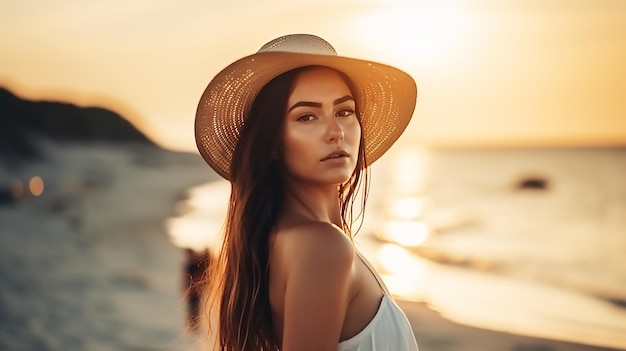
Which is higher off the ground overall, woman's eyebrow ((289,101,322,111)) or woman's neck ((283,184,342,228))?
woman's eyebrow ((289,101,322,111))

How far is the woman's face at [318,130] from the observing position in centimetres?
228

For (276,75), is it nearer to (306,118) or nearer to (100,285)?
(306,118)

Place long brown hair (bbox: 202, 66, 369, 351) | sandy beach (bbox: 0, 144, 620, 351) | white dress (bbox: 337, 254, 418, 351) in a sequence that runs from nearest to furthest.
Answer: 1. white dress (bbox: 337, 254, 418, 351)
2. long brown hair (bbox: 202, 66, 369, 351)
3. sandy beach (bbox: 0, 144, 620, 351)

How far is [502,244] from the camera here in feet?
65.5

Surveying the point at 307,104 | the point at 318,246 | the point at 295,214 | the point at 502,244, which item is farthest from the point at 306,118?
the point at 502,244

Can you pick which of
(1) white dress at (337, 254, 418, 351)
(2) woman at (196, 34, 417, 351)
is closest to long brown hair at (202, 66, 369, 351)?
(2) woman at (196, 34, 417, 351)

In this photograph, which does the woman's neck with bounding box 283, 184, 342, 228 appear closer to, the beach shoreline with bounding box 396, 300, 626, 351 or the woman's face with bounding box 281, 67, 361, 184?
the woman's face with bounding box 281, 67, 361, 184

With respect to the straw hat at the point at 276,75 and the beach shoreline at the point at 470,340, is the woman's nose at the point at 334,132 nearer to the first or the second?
the straw hat at the point at 276,75

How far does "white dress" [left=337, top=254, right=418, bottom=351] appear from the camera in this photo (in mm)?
2135

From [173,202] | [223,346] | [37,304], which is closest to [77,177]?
[173,202]

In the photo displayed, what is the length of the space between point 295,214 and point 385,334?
36cm

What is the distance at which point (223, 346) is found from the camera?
2436 millimetres

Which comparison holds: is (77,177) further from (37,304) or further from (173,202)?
(37,304)

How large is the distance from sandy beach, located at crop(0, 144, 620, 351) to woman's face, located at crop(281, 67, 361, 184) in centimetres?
143
